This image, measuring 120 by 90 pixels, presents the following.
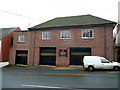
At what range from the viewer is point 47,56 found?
811 inches

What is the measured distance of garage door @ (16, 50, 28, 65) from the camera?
22219mm

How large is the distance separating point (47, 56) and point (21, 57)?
5669mm

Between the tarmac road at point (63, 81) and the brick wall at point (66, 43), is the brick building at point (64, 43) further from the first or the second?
the tarmac road at point (63, 81)

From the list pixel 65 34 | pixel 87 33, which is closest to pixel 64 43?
pixel 65 34

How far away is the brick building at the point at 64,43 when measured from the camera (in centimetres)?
1750

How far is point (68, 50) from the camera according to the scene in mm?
19125

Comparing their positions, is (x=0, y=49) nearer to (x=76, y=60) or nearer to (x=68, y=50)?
(x=68, y=50)

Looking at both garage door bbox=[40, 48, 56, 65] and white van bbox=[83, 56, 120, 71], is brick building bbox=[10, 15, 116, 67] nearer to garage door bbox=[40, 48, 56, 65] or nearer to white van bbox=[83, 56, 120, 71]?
garage door bbox=[40, 48, 56, 65]

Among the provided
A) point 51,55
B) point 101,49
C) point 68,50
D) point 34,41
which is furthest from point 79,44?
point 34,41

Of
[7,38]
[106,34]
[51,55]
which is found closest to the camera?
[106,34]

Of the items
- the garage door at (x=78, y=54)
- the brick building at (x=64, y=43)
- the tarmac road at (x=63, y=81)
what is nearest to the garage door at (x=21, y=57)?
the brick building at (x=64, y=43)

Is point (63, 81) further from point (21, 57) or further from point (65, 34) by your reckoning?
point (21, 57)

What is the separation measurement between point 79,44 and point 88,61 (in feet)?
14.6

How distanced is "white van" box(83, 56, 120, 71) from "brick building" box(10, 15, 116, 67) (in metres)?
3.04
